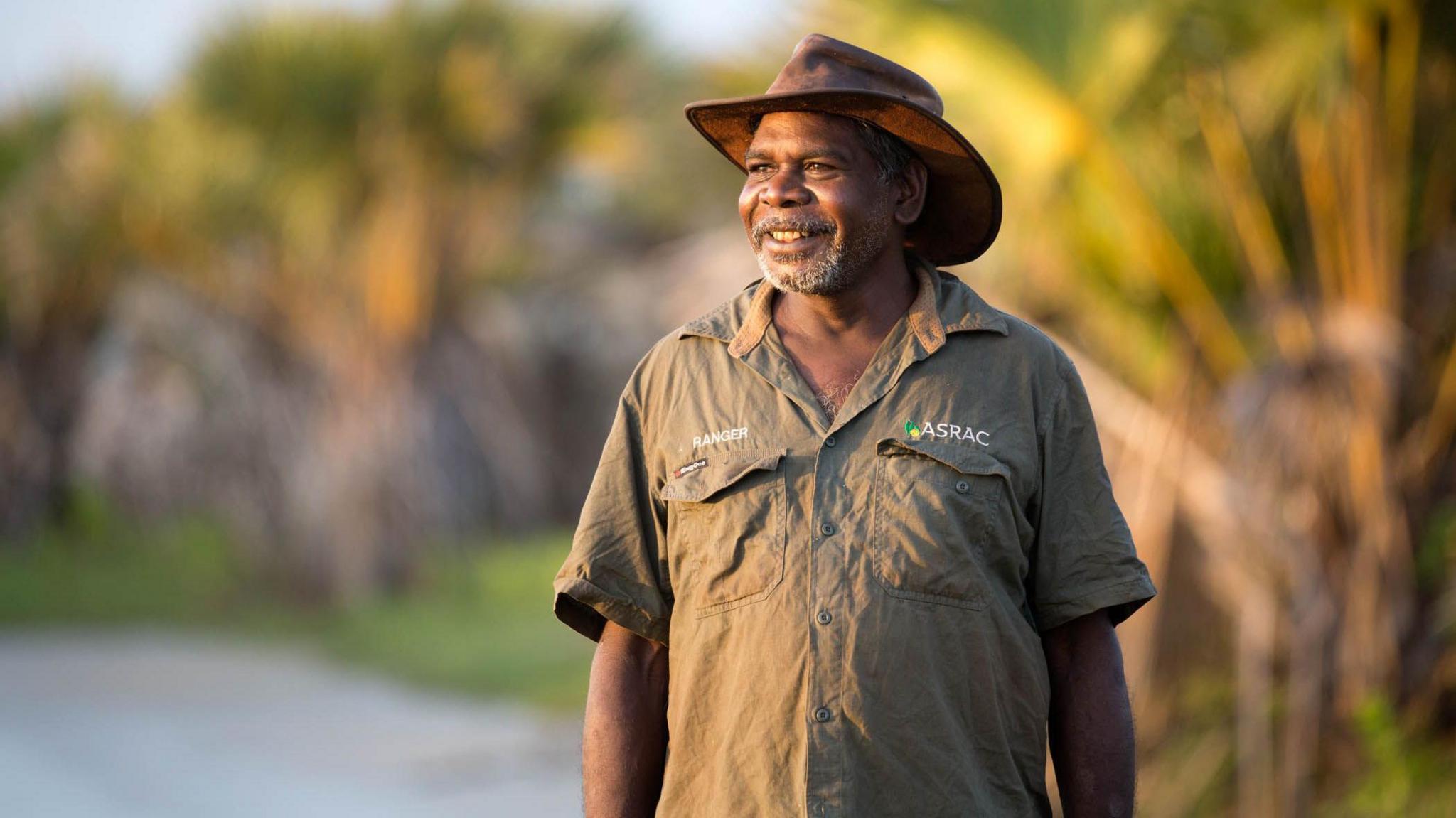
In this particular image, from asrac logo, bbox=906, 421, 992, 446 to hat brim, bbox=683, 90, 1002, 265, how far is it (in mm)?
424

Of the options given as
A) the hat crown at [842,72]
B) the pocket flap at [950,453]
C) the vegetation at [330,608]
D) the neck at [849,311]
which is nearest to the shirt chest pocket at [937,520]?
the pocket flap at [950,453]

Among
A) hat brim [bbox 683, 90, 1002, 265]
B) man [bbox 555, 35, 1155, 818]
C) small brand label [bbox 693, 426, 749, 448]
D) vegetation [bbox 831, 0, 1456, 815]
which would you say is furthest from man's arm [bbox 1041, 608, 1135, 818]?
vegetation [bbox 831, 0, 1456, 815]

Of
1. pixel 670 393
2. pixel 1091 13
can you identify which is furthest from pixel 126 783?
pixel 670 393

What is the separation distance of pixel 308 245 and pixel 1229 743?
9394 millimetres

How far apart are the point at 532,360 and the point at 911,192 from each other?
52.5 feet

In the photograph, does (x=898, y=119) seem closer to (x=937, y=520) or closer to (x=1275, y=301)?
(x=937, y=520)

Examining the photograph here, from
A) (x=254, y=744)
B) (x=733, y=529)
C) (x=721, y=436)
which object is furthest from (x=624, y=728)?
(x=254, y=744)

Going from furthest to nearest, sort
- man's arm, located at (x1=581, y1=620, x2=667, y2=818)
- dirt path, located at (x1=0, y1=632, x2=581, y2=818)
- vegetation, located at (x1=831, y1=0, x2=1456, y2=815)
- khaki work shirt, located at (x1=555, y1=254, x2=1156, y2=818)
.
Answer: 1. dirt path, located at (x1=0, y1=632, x2=581, y2=818)
2. vegetation, located at (x1=831, y1=0, x2=1456, y2=815)
3. man's arm, located at (x1=581, y1=620, x2=667, y2=818)
4. khaki work shirt, located at (x1=555, y1=254, x2=1156, y2=818)

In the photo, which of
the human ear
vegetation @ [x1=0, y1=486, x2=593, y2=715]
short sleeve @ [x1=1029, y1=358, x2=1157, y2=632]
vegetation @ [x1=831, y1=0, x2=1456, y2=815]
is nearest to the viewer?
short sleeve @ [x1=1029, y1=358, x2=1157, y2=632]

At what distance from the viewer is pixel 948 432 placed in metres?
2.58

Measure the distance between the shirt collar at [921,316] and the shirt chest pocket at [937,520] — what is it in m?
0.20

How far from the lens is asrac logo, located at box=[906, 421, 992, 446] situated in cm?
258

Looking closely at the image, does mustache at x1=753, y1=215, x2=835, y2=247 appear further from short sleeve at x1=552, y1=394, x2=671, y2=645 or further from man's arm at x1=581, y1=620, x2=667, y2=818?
man's arm at x1=581, y1=620, x2=667, y2=818

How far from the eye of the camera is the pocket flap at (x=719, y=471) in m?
2.58
